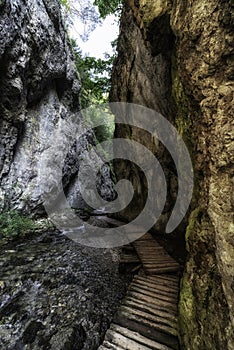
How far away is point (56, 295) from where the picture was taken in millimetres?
5367

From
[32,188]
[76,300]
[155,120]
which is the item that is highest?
[155,120]

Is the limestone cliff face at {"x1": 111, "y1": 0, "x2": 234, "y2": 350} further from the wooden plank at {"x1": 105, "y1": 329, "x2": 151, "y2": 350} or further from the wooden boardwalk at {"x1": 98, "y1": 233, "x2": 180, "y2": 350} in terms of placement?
the wooden plank at {"x1": 105, "y1": 329, "x2": 151, "y2": 350}

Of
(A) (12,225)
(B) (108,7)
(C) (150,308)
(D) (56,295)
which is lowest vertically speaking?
(D) (56,295)

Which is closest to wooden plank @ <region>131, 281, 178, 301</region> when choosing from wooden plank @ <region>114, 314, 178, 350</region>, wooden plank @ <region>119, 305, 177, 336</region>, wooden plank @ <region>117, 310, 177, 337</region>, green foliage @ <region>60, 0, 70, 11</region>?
wooden plank @ <region>119, 305, 177, 336</region>

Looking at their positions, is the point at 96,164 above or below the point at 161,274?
above

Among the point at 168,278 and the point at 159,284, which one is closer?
Answer: the point at 159,284

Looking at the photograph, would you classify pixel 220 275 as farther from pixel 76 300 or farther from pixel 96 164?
pixel 96 164

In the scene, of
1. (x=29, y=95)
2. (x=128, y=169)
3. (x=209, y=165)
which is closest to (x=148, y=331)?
(x=209, y=165)

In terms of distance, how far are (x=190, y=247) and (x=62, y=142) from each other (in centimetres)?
1427

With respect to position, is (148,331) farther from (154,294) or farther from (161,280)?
(161,280)

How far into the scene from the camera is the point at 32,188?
12352mm

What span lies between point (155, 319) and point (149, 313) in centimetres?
23

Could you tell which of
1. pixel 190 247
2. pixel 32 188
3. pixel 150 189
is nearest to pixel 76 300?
pixel 190 247

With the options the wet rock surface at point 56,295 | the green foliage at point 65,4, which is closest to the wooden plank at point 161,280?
the wet rock surface at point 56,295
